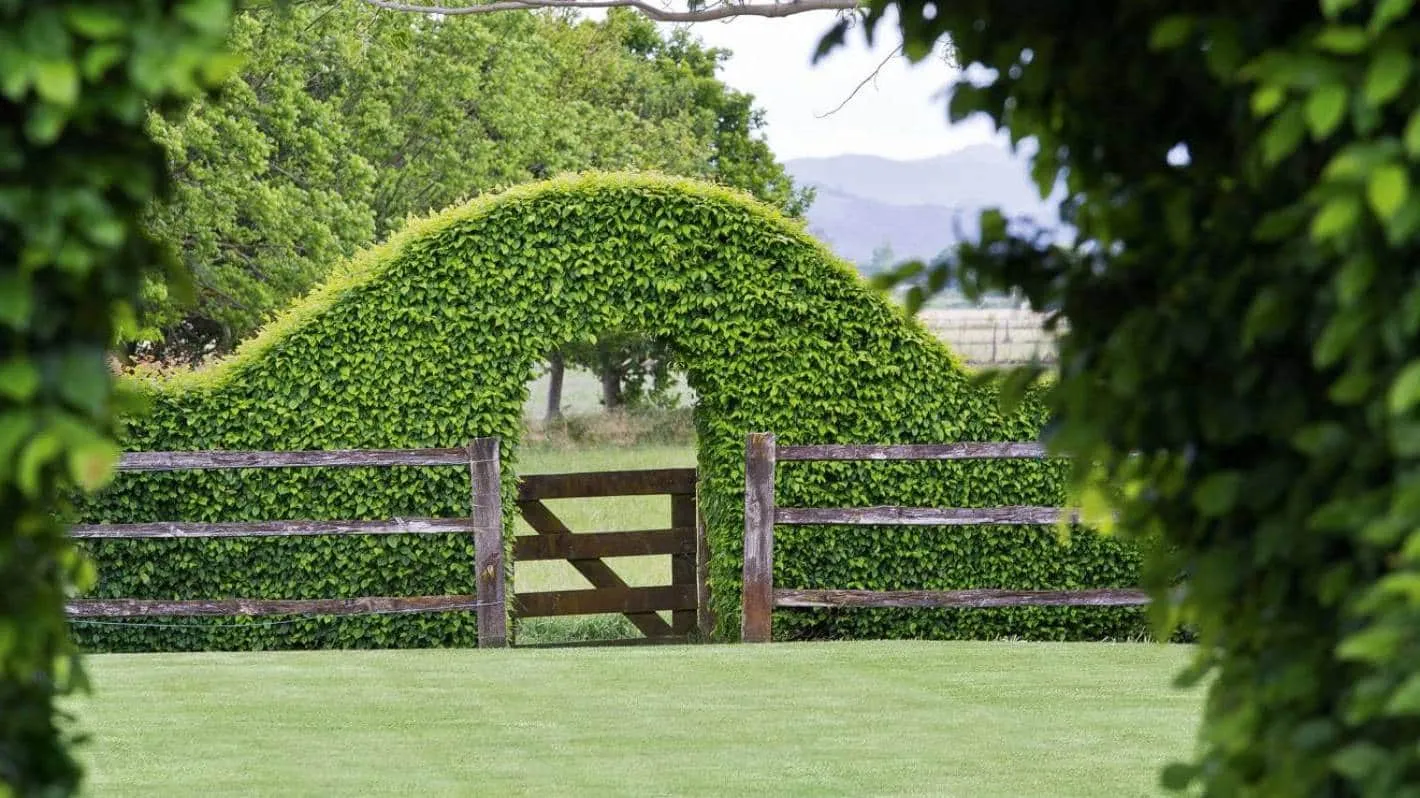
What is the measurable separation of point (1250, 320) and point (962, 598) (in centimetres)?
918

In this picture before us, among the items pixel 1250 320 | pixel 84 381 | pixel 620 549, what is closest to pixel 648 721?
pixel 620 549

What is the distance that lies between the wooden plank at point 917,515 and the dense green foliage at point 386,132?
42.2 ft

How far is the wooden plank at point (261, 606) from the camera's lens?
35.3 ft

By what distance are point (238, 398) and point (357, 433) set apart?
0.84 meters

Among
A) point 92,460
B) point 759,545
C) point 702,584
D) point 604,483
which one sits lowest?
point 702,584

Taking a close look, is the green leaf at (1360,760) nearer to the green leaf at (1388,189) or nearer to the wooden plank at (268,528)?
the green leaf at (1388,189)

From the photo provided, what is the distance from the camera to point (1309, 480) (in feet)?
7.47

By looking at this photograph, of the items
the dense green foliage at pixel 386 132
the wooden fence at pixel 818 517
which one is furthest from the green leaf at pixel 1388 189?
the dense green foliage at pixel 386 132

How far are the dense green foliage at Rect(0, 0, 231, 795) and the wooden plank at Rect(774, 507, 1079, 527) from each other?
9.13m

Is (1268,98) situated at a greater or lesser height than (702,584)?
greater

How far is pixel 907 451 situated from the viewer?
36.4 ft

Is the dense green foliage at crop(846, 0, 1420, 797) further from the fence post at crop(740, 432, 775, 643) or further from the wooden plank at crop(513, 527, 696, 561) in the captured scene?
the wooden plank at crop(513, 527, 696, 561)

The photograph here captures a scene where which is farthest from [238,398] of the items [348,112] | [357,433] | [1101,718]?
[348,112]

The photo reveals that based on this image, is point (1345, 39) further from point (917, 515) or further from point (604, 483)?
point (604, 483)
